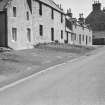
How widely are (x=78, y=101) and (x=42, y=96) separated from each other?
1.26 m

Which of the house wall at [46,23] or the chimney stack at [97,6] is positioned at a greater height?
the chimney stack at [97,6]

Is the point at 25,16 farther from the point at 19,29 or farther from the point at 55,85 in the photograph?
the point at 55,85

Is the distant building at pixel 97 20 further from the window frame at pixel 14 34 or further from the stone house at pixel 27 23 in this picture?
the window frame at pixel 14 34

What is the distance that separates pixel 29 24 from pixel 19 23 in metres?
2.49

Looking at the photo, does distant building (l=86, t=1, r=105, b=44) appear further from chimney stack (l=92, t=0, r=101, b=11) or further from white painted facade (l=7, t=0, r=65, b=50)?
white painted facade (l=7, t=0, r=65, b=50)

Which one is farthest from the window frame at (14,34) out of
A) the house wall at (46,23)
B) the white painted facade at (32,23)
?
the house wall at (46,23)

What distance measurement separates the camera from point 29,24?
27688 mm

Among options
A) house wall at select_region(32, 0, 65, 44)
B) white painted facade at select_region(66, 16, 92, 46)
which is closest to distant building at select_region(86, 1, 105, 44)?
white painted facade at select_region(66, 16, 92, 46)

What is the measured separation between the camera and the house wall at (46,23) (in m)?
29.5

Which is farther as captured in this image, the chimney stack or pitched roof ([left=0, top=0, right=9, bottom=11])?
the chimney stack

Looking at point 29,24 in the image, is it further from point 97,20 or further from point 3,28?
point 97,20

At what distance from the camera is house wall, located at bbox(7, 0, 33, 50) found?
77.6 feet

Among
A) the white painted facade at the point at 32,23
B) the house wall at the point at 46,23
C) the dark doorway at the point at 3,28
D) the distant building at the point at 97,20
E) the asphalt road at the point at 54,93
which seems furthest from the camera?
the distant building at the point at 97,20

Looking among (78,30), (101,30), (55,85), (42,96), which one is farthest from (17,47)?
(101,30)
